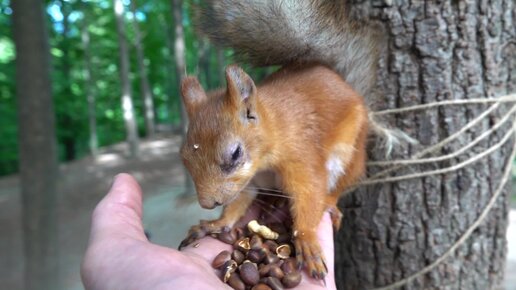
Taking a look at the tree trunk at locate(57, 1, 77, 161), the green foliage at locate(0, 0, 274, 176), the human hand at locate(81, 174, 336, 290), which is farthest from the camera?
the tree trunk at locate(57, 1, 77, 161)

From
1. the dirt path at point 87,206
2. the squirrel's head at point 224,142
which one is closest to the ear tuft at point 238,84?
the squirrel's head at point 224,142

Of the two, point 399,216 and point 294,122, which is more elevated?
point 294,122

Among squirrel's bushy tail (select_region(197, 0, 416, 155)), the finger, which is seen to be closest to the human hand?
the finger

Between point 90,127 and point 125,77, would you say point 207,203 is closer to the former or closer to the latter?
point 125,77

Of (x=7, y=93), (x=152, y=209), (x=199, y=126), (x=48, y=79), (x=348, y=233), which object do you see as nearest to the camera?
(x=199, y=126)

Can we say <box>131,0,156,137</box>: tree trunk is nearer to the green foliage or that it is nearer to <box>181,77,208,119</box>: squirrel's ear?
the green foliage

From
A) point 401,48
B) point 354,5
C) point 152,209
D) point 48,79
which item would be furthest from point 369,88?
point 152,209

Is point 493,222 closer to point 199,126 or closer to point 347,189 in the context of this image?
point 347,189
